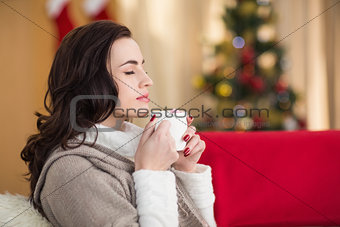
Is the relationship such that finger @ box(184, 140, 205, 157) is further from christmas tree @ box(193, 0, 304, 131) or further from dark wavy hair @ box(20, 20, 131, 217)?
christmas tree @ box(193, 0, 304, 131)

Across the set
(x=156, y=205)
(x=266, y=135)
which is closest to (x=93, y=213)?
(x=156, y=205)

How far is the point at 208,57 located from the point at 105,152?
236 cm

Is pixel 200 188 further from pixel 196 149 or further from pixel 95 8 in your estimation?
pixel 95 8

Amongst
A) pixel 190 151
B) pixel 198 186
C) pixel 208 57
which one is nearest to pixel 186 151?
pixel 190 151

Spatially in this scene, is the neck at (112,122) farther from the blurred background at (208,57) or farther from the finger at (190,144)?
the blurred background at (208,57)

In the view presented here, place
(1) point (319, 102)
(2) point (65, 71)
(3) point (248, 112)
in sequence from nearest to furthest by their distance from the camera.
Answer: (2) point (65, 71), (3) point (248, 112), (1) point (319, 102)

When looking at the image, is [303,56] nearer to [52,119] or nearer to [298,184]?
[298,184]

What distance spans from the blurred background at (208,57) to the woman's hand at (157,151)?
137 cm

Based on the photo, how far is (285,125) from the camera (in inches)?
115

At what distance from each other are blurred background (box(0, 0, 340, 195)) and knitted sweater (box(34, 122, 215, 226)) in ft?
4.63

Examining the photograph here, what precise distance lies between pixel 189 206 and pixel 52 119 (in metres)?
0.42

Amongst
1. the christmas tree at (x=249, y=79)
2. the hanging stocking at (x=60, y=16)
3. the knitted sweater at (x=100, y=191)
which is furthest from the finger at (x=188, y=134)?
the christmas tree at (x=249, y=79)

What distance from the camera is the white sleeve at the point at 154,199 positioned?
0.78m

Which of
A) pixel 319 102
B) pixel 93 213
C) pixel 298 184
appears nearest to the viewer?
pixel 93 213
